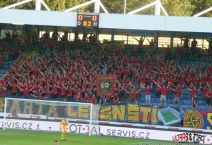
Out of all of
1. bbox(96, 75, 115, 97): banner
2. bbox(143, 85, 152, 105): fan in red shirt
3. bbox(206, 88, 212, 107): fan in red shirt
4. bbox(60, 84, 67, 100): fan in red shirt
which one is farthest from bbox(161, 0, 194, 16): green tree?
bbox(206, 88, 212, 107): fan in red shirt

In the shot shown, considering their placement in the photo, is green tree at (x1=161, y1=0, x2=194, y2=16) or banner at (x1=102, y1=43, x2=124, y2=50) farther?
green tree at (x1=161, y1=0, x2=194, y2=16)

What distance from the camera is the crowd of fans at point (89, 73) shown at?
3578 centimetres

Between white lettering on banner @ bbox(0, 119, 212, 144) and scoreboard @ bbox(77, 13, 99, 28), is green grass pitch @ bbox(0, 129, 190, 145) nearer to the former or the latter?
white lettering on banner @ bbox(0, 119, 212, 144)

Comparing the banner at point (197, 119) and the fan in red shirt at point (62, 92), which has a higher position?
the fan in red shirt at point (62, 92)

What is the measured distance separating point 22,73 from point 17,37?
3852mm

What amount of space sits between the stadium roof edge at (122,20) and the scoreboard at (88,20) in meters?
0.35

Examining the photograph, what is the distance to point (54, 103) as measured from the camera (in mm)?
32562

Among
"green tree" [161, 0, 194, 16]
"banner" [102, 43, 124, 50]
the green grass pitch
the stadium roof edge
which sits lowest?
the green grass pitch

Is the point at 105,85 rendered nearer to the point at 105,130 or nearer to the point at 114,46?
the point at 105,130

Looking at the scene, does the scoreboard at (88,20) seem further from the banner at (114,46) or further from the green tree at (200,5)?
the green tree at (200,5)

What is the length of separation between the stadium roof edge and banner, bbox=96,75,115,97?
13.1 ft

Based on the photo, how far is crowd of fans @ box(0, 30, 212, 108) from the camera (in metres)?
35.8

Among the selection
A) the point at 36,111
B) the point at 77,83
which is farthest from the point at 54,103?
the point at 77,83

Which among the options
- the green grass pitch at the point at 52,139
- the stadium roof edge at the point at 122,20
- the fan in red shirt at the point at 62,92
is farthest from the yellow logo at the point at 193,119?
the fan in red shirt at the point at 62,92
